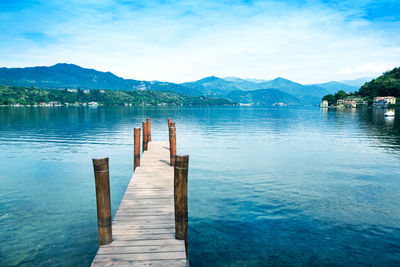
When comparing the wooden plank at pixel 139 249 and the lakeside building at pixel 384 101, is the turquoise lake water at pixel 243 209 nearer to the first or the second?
the wooden plank at pixel 139 249

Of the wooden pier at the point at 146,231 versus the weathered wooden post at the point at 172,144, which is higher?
the weathered wooden post at the point at 172,144

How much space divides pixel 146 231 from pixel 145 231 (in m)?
0.03

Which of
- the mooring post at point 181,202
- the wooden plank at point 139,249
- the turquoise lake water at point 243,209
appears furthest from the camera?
the turquoise lake water at point 243,209

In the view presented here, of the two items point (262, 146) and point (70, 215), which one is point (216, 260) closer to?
point (70, 215)

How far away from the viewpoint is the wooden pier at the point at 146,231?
721 centimetres

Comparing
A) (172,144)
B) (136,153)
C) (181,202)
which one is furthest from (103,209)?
(136,153)

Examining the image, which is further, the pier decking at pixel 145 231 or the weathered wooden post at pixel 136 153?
the weathered wooden post at pixel 136 153

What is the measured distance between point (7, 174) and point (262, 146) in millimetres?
27912

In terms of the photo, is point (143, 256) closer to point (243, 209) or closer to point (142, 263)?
point (142, 263)

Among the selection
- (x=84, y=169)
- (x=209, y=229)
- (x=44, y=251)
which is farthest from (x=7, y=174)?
(x=209, y=229)

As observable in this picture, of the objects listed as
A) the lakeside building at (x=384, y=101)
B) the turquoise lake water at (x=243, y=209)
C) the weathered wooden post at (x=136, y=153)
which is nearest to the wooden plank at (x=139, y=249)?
the turquoise lake water at (x=243, y=209)

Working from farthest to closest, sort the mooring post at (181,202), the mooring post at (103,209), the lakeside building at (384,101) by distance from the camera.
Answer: the lakeside building at (384,101), the mooring post at (181,202), the mooring post at (103,209)

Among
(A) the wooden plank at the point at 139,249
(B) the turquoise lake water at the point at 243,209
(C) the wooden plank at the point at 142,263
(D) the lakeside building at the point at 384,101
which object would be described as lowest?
(B) the turquoise lake water at the point at 243,209

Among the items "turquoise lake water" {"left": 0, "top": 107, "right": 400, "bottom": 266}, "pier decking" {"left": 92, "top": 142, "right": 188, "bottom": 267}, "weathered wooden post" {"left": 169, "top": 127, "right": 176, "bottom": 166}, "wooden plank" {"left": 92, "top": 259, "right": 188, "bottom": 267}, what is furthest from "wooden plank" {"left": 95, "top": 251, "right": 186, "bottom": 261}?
"weathered wooden post" {"left": 169, "top": 127, "right": 176, "bottom": 166}
